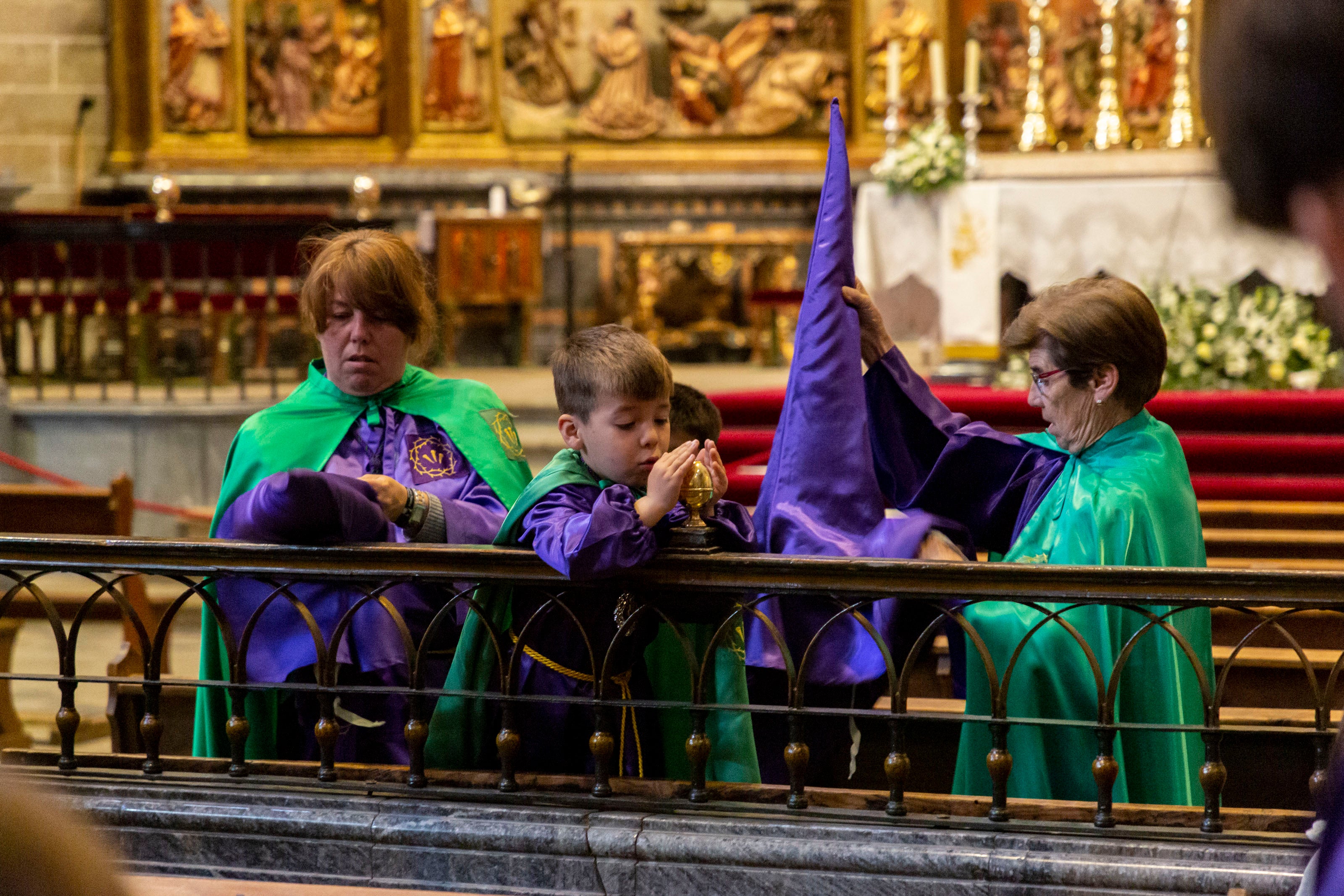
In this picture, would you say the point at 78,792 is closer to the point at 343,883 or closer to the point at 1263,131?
the point at 343,883

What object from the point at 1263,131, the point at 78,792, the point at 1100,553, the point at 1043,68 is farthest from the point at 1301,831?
the point at 1043,68

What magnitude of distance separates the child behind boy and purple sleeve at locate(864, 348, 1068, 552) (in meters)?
0.44

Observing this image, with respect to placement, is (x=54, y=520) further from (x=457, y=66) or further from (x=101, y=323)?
(x=457, y=66)

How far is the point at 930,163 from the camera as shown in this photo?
728cm

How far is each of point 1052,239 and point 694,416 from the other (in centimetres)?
495

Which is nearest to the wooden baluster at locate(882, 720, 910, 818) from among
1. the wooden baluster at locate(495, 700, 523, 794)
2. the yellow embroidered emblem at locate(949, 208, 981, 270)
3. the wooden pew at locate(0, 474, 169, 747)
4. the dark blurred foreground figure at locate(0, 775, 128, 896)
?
the wooden baluster at locate(495, 700, 523, 794)

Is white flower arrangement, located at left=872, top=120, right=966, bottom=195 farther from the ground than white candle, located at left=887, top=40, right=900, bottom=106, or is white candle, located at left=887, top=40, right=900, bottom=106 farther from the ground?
white candle, located at left=887, top=40, right=900, bottom=106

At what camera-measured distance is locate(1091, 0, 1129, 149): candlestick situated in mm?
7992

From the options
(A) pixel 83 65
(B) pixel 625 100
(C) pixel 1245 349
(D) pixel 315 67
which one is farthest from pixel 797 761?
(A) pixel 83 65

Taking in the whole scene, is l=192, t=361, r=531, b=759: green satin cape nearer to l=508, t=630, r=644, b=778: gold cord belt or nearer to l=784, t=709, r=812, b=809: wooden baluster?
l=508, t=630, r=644, b=778: gold cord belt

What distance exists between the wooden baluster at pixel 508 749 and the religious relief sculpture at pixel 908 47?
9.94 m

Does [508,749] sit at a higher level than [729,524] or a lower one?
lower

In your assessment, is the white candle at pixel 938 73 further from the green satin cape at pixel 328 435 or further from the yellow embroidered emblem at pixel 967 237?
the green satin cape at pixel 328 435

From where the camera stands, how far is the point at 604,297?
12102 millimetres
